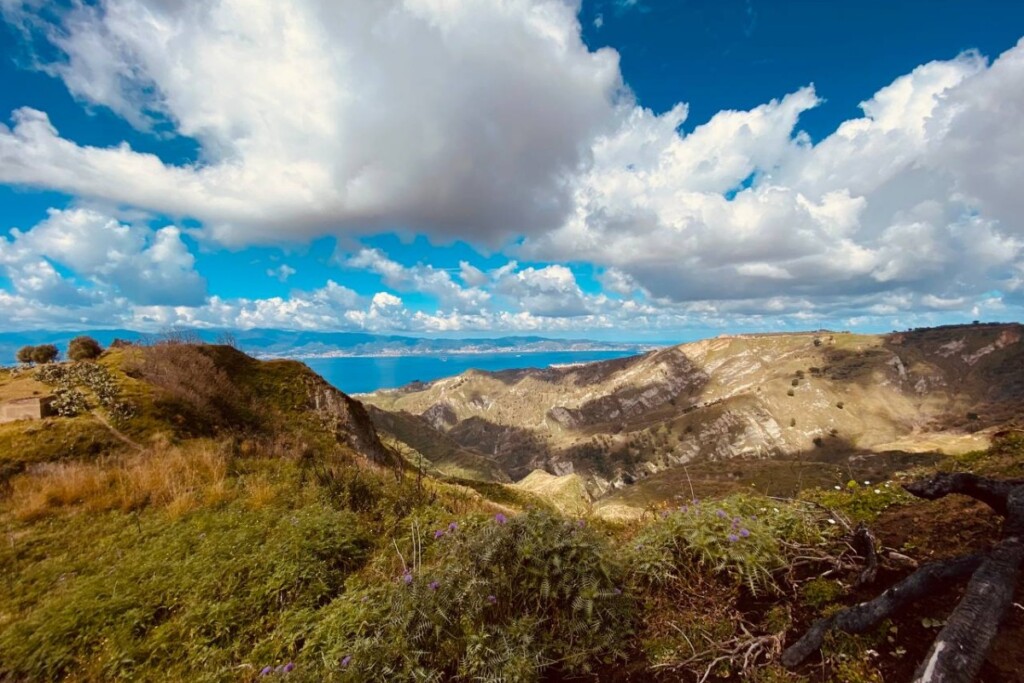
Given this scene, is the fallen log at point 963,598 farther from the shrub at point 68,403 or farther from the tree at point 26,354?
the tree at point 26,354

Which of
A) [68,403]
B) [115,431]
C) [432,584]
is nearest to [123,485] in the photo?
[115,431]

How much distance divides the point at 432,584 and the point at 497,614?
749 mm

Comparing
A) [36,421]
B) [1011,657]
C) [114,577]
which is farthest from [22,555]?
[1011,657]

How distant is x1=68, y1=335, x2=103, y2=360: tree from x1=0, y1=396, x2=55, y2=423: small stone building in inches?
369

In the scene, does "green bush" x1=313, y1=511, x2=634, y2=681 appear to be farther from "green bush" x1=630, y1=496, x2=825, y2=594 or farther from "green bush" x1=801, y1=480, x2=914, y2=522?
"green bush" x1=801, y1=480, x2=914, y2=522

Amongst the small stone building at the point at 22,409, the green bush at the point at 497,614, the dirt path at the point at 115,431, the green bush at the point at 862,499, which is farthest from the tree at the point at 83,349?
the green bush at the point at 862,499

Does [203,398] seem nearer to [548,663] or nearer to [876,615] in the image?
[548,663]

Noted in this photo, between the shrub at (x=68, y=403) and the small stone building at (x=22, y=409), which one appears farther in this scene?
the shrub at (x=68, y=403)

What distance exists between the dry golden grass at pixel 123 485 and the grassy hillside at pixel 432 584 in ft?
0.20

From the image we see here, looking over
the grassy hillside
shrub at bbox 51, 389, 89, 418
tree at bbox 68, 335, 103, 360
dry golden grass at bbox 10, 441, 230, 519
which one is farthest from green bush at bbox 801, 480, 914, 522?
tree at bbox 68, 335, 103, 360

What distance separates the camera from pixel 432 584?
469cm

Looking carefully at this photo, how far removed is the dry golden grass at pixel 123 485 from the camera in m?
10.0

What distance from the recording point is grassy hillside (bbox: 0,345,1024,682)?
159 inches

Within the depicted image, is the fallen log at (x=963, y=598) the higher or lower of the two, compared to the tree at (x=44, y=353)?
lower
